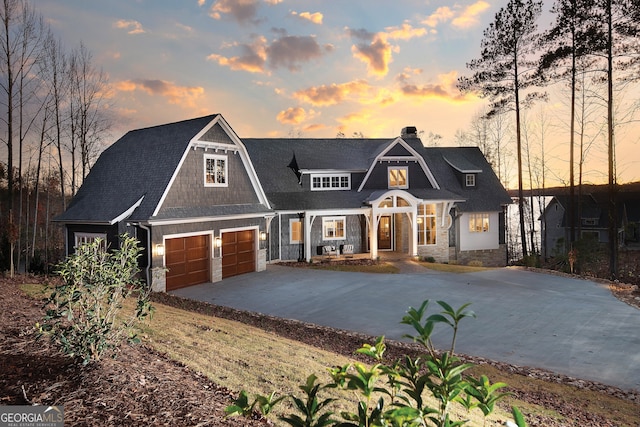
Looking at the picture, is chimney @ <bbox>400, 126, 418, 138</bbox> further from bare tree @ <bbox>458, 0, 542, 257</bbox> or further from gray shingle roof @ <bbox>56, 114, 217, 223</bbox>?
gray shingle roof @ <bbox>56, 114, 217, 223</bbox>

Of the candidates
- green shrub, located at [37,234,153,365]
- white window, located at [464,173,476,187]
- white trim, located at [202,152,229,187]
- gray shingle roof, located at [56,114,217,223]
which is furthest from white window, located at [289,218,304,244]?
green shrub, located at [37,234,153,365]

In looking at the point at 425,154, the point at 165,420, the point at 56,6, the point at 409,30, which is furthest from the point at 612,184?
the point at 56,6

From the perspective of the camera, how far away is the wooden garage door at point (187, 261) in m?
15.0

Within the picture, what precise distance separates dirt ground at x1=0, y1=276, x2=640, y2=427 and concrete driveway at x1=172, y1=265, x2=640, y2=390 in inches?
59.7

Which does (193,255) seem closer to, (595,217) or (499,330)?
(499,330)

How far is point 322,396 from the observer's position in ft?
16.3

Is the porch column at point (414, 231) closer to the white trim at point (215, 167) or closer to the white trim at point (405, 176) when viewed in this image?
the white trim at point (405, 176)

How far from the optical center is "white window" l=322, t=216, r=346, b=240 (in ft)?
74.9

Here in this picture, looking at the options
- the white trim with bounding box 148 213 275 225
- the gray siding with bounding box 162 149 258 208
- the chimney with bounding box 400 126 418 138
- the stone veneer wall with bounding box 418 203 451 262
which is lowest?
the stone veneer wall with bounding box 418 203 451 262

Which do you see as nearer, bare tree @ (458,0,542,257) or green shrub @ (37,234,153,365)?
green shrub @ (37,234,153,365)

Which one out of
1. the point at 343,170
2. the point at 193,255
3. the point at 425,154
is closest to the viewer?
the point at 193,255

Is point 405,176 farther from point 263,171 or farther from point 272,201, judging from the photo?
point 263,171

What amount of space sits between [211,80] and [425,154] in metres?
15.0

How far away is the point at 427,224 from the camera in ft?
78.0
